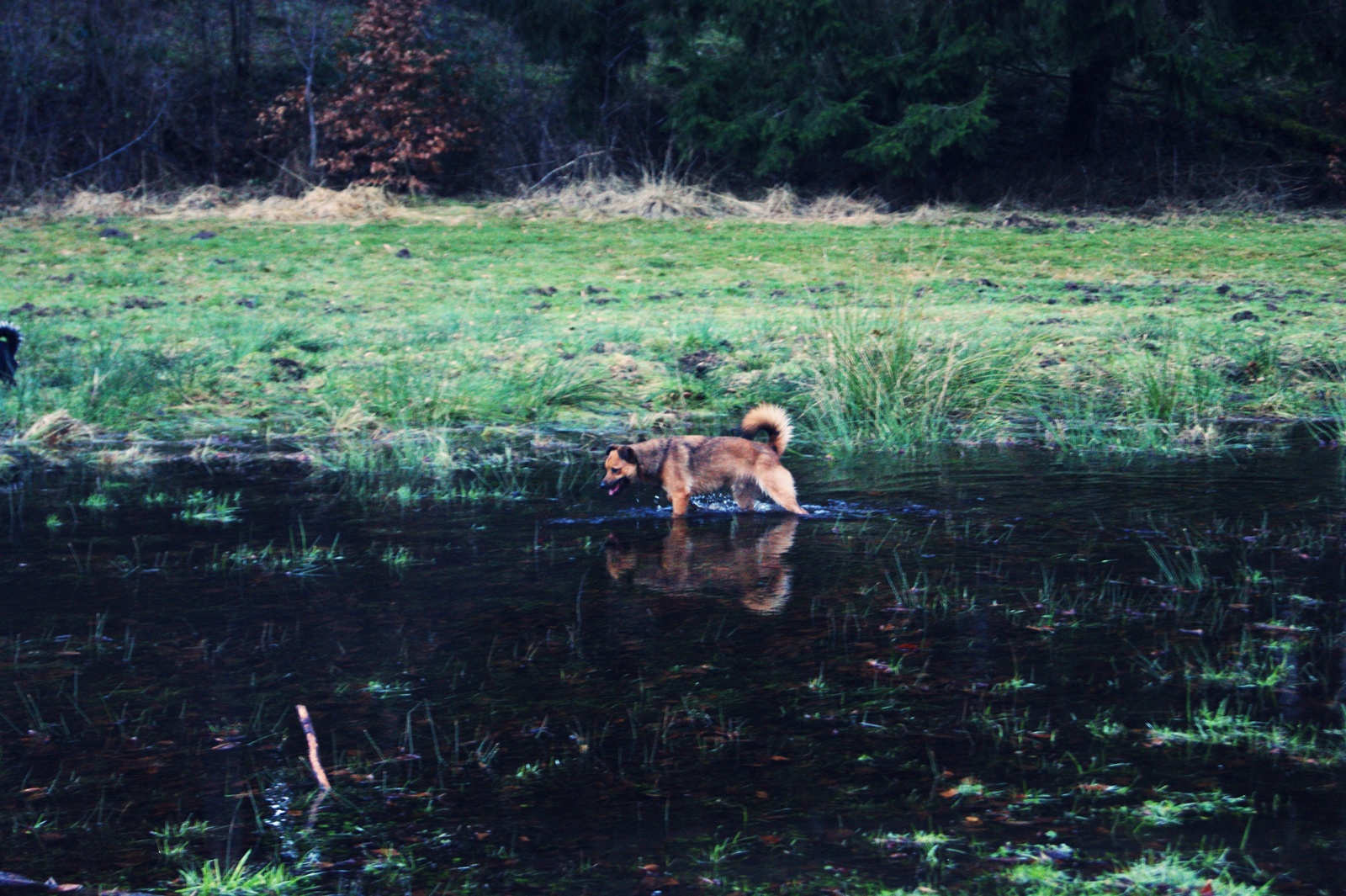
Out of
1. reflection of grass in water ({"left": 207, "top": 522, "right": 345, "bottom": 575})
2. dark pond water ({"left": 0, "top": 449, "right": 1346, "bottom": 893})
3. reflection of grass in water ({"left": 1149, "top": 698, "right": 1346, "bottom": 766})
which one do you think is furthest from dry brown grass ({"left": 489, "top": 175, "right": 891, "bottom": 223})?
reflection of grass in water ({"left": 1149, "top": 698, "right": 1346, "bottom": 766})

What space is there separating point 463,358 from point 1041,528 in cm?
623

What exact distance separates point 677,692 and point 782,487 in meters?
2.96

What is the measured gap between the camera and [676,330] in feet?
43.1

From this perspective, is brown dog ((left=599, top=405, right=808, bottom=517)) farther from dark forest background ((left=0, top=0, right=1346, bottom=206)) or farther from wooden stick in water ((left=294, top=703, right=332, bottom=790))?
dark forest background ((left=0, top=0, right=1346, bottom=206))

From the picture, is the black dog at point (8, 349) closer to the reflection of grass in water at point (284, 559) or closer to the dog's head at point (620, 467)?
the reflection of grass in water at point (284, 559)

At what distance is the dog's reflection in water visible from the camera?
20.4 ft

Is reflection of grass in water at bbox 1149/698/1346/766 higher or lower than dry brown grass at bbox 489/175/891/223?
lower

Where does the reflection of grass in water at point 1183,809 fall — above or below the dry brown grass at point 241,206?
below

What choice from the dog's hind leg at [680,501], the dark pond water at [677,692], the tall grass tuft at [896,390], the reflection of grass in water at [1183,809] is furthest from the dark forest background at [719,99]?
the reflection of grass in water at [1183,809]

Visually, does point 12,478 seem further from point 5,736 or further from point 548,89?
point 548,89

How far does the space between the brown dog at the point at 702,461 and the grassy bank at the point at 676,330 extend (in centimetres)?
194

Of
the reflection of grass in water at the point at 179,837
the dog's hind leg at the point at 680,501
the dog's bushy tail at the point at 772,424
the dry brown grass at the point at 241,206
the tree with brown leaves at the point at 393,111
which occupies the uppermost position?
the tree with brown leaves at the point at 393,111

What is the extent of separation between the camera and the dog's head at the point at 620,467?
25.8 feet

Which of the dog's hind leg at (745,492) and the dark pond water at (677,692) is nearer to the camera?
the dark pond water at (677,692)
